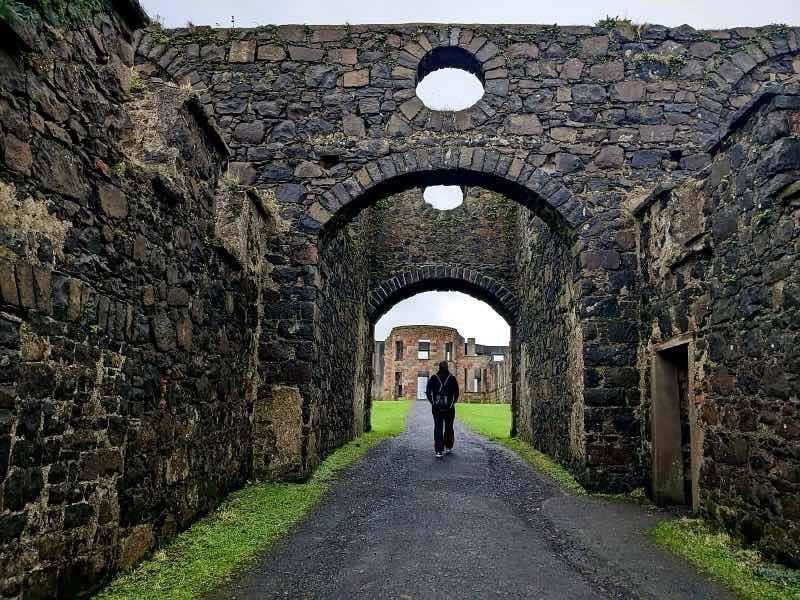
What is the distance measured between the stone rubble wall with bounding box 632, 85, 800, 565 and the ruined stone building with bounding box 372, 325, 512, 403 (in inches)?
1323

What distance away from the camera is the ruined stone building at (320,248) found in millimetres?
3082

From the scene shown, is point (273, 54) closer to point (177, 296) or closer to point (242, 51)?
point (242, 51)

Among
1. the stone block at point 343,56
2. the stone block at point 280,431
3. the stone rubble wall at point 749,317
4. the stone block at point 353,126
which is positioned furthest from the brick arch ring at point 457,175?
the stone block at point 280,431

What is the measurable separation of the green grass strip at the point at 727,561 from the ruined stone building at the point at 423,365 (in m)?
33.8

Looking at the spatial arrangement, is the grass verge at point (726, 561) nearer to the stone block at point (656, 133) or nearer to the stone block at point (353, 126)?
the stone block at point (656, 133)

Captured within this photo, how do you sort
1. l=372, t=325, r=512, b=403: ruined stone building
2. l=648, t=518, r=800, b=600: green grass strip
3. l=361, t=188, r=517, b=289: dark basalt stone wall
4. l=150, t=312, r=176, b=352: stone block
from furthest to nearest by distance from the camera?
l=372, t=325, r=512, b=403: ruined stone building < l=361, t=188, r=517, b=289: dark basalt stone wall < l=150, t=312, r=176, b=352: stone block < l=648, t=518, r=800, b=600: green grass strip

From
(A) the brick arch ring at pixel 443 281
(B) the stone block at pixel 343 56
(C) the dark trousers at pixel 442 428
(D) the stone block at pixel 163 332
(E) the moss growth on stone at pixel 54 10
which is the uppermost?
(B) the stone block at pixel 343 56

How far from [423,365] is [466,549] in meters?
35.3

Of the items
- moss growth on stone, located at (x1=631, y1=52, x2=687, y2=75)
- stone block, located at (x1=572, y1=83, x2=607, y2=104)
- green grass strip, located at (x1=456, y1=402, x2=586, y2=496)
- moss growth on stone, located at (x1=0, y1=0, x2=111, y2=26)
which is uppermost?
moss growth on stone, located at (x1=631, y1=52, x2=687, y2=75)

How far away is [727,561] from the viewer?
4.12m

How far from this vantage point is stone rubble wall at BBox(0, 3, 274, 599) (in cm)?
279

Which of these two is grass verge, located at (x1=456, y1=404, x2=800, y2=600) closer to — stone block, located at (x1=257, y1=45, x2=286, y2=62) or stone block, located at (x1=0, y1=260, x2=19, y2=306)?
stone block, located at (x1=0, y1=260, x2=19, y2=306)

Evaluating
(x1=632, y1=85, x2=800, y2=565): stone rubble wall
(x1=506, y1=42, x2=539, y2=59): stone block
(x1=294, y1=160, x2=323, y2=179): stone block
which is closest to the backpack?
(x1=294, y1=160, x2=323, y2=179): stone block

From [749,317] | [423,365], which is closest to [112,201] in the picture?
[749,317]
